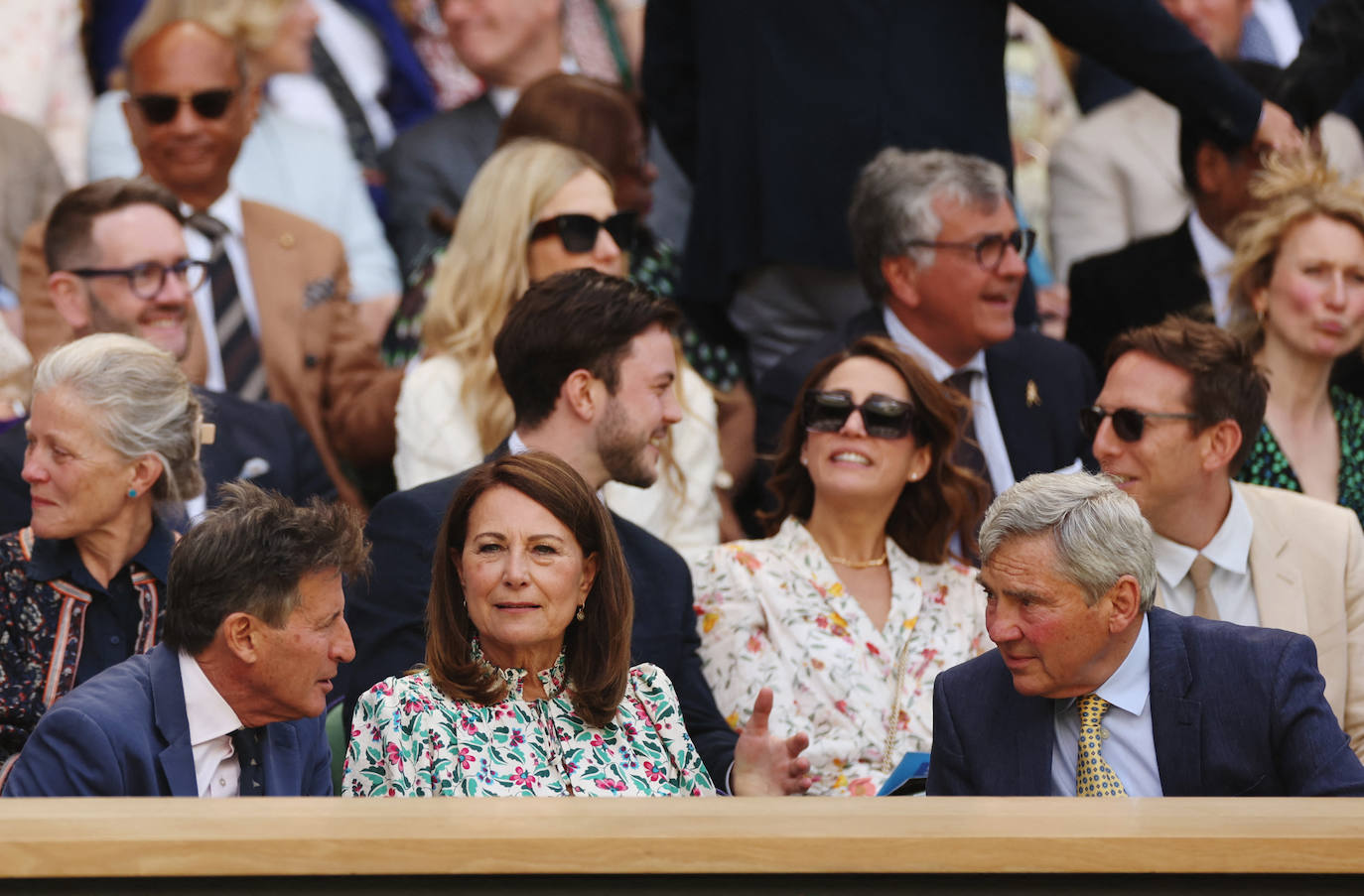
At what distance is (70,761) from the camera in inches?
114

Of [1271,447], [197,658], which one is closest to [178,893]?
[197,658]

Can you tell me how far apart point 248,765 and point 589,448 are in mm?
1174

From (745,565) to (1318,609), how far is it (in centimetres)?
124

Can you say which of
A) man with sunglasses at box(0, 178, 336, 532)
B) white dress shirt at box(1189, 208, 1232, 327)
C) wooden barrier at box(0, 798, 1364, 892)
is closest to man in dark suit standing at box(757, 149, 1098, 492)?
white dress shirt at box(1189, 208, 1232, 327)

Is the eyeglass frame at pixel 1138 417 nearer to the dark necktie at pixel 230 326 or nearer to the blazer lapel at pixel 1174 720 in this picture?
the blazer lapel at pixel 1174 720

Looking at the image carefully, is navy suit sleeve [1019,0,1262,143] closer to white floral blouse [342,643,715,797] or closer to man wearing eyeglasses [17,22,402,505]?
man wearing eyeglasses [17,22,402,505]

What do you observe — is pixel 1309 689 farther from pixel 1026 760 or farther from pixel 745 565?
pixel 745 565

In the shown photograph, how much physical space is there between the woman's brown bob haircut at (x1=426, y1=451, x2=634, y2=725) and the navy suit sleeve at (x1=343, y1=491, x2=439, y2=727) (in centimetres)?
38

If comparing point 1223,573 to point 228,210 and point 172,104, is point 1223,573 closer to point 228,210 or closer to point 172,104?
point 228,210

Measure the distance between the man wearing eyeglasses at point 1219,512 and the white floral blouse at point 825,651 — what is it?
0.47m

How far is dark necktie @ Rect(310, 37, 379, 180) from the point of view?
20.5ft

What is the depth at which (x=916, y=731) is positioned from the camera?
4.02 metres

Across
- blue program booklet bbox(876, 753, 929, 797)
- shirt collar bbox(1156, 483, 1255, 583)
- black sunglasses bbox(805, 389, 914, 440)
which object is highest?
black sunglasses bbox(805, 389, 914, 440)

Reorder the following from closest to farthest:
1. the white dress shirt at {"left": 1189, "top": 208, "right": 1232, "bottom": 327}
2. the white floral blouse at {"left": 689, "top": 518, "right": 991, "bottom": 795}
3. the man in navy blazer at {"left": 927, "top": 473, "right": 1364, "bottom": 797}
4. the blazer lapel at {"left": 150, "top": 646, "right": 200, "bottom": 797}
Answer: the blazer lapel at {"left": 150, "top": 646, "right": 200, "bottom": 797}
the man in navy blazer at {"left": 927, "top": 473, "right": 1364, "bottom": 797}
the white floral blouse at {"left": 689, "top": 518, "right": 991, "bottom": 795}
the white dress shirt at {"left": 1189, "top": 208, "right": 1232, "bottom": 327}
